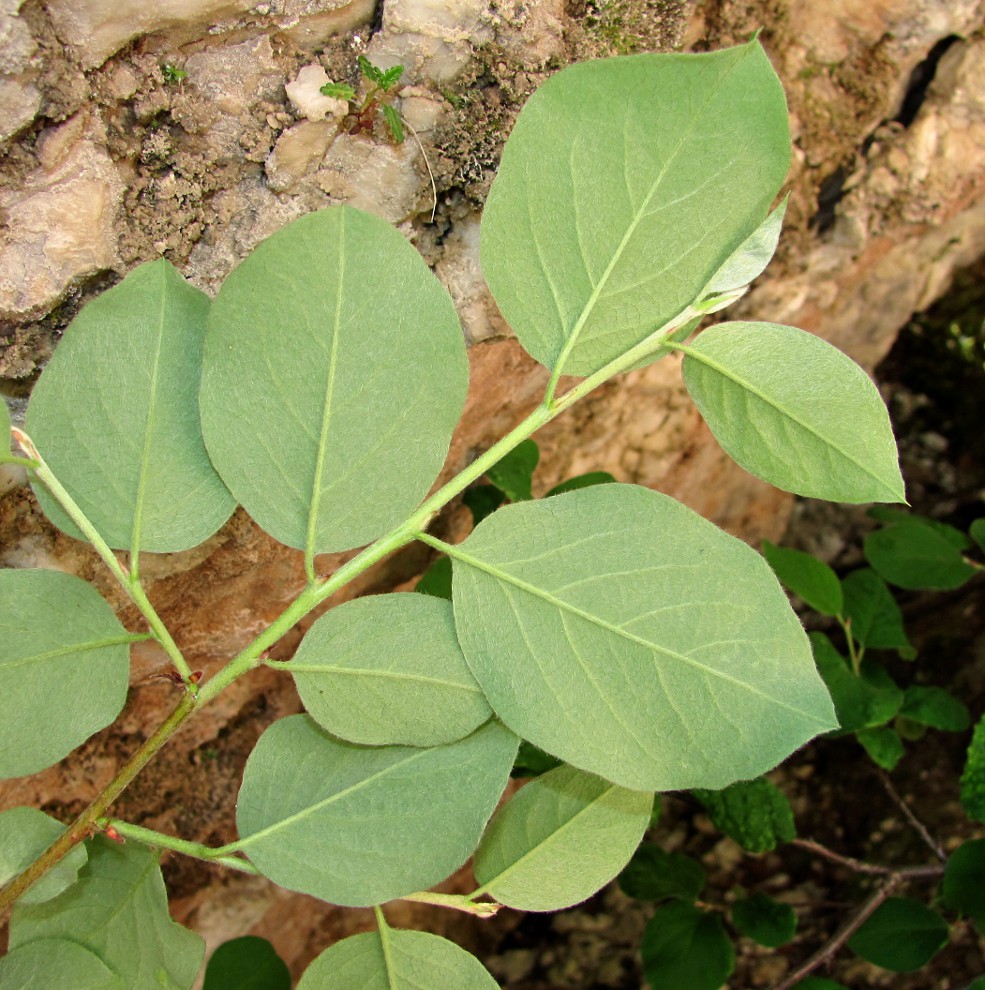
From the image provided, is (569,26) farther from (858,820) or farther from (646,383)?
(858,820)

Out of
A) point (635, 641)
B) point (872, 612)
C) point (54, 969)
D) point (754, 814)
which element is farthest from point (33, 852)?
point (872, 612)

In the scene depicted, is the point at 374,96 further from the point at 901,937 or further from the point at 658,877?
the point at 901,937

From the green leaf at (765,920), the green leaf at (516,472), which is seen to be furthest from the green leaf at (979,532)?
the green leaf at (516,472)

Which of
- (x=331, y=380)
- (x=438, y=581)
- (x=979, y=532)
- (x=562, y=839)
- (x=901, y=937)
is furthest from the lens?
(x=979, y=532)

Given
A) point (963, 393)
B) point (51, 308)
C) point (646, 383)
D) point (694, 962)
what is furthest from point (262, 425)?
point (963, 393)

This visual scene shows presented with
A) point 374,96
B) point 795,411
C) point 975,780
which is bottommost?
point 975,780

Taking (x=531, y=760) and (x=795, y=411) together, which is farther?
(x=531, y=760)

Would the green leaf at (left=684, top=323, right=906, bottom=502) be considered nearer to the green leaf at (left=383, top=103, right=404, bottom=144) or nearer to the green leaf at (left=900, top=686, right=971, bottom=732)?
the green leaf at (left=383, top=103, right=404, bottom=144)
